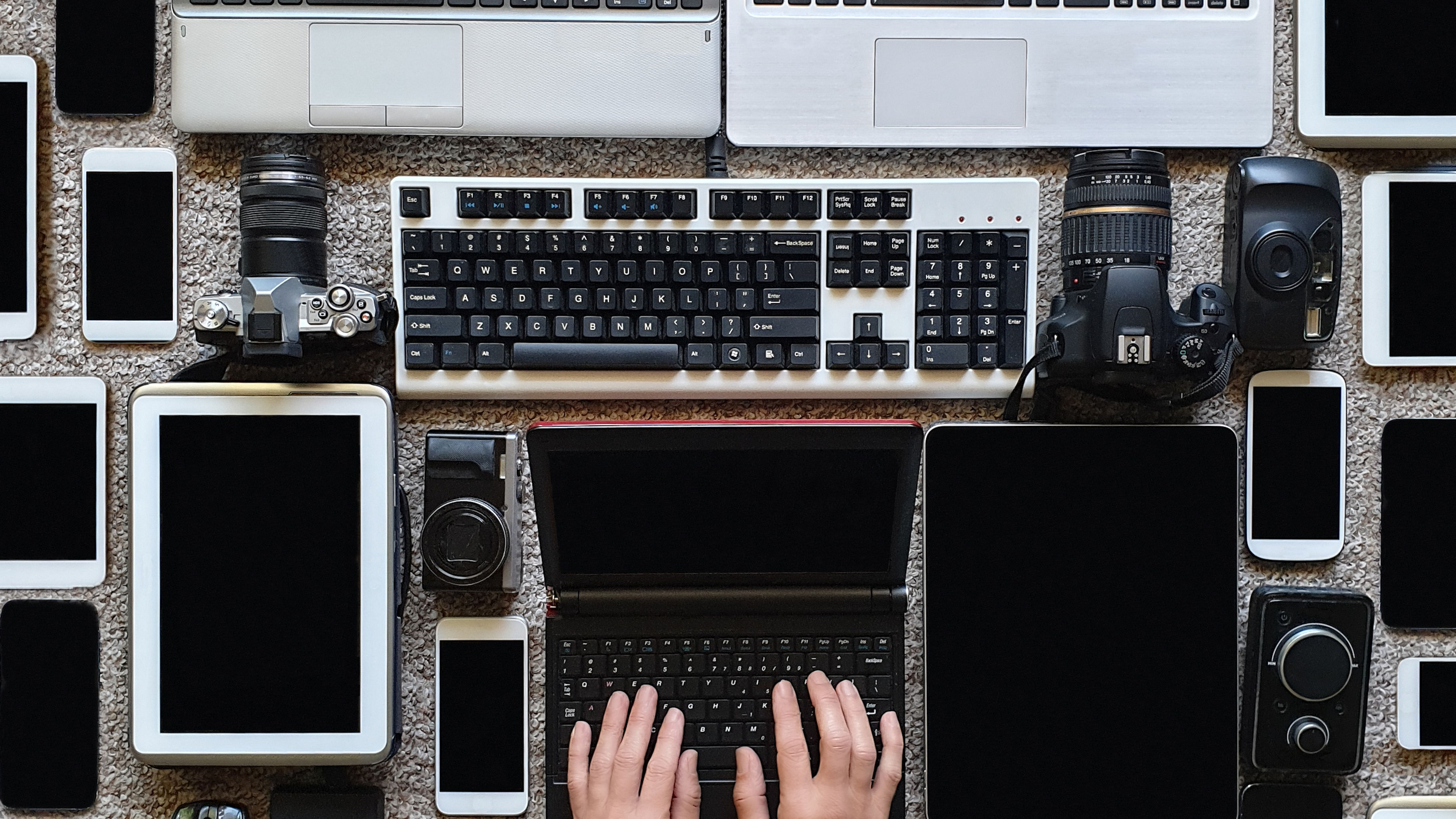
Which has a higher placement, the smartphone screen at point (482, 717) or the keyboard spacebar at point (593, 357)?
the keyboard spacebar at point (593, 357)

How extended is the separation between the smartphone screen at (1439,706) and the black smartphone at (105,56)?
1400mm

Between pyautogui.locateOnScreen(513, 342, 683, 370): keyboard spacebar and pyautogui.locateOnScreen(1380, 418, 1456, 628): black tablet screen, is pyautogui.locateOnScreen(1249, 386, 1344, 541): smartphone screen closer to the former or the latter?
pyautogui.locateOnScreen(1380, 418, 1456, 628): black tablet screen

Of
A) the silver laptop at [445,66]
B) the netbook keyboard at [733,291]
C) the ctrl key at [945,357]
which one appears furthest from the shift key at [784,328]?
the silver laptop at [445,66]

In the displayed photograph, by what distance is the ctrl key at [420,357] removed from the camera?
2.63ft

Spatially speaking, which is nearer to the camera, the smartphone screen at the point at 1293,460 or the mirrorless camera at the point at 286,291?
the mirrorless camera at the point at 286,291

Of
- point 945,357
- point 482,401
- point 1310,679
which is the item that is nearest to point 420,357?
point 482,401

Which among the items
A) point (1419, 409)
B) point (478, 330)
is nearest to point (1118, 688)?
point (1419, 409)

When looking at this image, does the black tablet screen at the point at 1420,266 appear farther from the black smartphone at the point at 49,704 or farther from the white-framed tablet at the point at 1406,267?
the black smartphone at the point at 49,704

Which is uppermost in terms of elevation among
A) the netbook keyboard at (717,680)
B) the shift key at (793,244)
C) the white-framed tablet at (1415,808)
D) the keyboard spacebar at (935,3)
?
the keyboard spacebar at (935,3)

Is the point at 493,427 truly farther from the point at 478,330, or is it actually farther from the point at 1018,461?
the point at 1018,461

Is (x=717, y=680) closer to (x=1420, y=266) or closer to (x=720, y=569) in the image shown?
(x=720, y=569)

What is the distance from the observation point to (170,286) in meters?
0.84

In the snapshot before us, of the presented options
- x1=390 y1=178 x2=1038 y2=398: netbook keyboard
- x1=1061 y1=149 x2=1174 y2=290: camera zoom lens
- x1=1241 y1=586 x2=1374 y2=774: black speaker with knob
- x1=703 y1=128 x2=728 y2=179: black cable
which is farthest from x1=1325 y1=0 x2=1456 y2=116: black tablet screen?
x1=703 y1=128 x2=728 y2=179: black cable

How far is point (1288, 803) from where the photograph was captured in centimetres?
85
